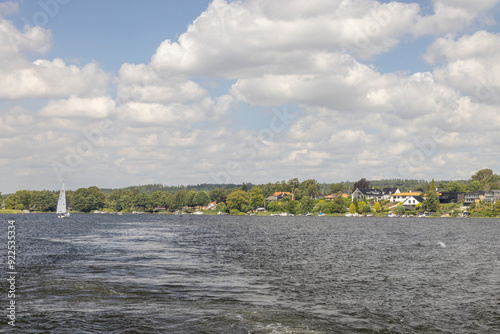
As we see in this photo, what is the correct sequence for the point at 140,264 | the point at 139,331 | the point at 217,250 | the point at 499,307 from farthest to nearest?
1. the point at 217,250
2. the point at 140,264
3. the point at 499,307
4. the point at 139,331

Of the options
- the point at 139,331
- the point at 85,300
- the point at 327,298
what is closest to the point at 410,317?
the point at 327,298

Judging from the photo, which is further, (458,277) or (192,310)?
(458,277)

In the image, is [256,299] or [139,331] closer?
[139,331]

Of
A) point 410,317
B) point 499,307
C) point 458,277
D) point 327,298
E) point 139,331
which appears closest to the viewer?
point 139,331

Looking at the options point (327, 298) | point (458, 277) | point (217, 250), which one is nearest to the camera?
point (327, 298)

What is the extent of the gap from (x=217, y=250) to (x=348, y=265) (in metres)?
24.2

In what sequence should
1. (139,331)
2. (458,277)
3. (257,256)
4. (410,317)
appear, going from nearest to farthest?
1. (139,331)
2. (410,317)
3. (458,277)
4. (257,256)

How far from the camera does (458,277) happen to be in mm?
44750

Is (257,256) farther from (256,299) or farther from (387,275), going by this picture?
(256,299)

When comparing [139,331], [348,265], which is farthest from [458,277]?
[139,331]

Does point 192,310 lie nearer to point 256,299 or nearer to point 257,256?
point 256,299

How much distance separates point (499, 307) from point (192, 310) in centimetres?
2263

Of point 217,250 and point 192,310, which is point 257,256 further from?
point 192,310

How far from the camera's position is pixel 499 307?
31.5 meters
